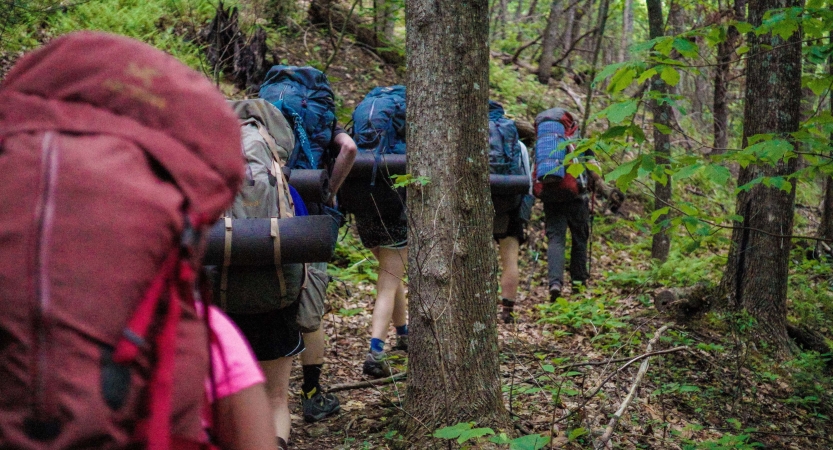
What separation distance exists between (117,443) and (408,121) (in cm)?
302

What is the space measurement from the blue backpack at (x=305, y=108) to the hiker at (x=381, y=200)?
3.07ft

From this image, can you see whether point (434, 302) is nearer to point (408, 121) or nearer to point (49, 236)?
point (408, 121)

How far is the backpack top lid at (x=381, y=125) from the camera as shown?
5.23 meters

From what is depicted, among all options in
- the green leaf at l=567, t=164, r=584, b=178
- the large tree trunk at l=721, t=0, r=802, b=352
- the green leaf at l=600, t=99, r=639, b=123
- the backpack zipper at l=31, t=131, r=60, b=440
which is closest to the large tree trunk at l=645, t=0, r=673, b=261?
the large tree trunk at l=721, t=0, r=802, b=352

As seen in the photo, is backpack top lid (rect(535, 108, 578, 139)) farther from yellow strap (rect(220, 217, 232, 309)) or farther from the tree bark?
the tree bark

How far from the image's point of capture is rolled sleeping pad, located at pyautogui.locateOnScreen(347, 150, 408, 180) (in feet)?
16.7

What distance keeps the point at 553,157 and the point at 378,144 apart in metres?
3.14

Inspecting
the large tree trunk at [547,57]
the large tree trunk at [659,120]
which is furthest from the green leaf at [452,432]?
the large tree trunk at [547,57]

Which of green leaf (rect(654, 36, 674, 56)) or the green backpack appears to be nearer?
the green backpack

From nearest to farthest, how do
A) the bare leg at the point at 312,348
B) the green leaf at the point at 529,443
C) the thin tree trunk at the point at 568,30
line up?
the green leaf at the point at 529,443, the bare leg at the point at 312,348, the thin tree trunk at the point at 568,30

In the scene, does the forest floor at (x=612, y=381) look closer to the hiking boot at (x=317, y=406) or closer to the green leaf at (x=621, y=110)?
the hiking boot at (x=317, y=406)

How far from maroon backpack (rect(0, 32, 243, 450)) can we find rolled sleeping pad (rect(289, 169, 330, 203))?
8.73ft

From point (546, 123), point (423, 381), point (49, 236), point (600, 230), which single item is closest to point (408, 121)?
point (423, 381)

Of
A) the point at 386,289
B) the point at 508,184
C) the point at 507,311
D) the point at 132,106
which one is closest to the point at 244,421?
the point at 132,106
